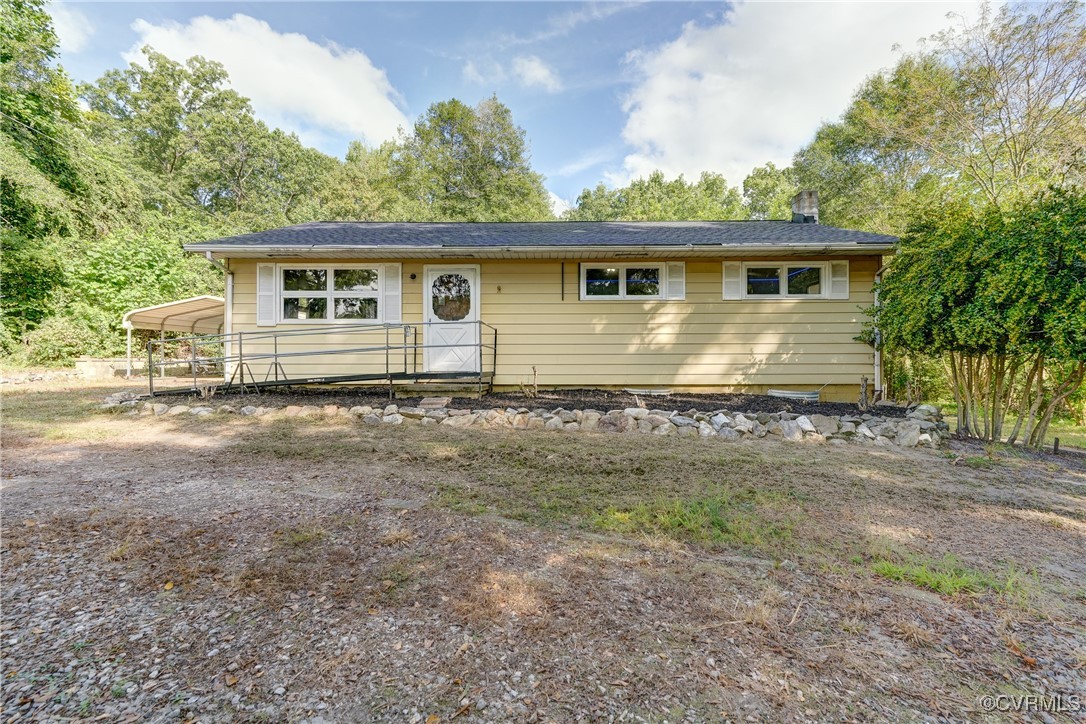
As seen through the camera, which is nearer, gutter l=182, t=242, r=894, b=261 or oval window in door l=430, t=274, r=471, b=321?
gutter l=182, t=242, r=894, b=261

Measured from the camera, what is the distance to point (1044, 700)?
1349mm

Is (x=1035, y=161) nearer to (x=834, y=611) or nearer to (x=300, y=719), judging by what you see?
(x=834, y=611)

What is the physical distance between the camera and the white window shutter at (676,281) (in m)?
7.71

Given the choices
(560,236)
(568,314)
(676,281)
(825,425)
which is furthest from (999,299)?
(560,236)

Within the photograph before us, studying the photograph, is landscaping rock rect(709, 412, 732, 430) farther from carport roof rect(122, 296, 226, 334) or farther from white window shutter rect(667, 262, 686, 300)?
carport roof rect(122, 296, 226, 334)

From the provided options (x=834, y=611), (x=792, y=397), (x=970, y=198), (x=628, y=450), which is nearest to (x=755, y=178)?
(x=970, y=198)

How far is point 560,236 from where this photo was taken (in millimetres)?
7875

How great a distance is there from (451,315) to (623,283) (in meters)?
3.23

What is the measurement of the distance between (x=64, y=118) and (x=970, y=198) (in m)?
25.5

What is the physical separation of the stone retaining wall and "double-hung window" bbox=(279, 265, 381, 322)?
2338mm

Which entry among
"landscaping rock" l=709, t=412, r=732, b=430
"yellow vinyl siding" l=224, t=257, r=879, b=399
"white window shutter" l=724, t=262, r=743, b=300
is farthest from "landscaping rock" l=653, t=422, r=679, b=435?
"white window shutter" l=724, t=262, r=743, b=300

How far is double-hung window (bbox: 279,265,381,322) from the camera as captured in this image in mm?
7781

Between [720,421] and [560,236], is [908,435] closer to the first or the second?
[720,421]

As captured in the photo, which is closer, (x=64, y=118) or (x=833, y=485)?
(x=833, y=485)
